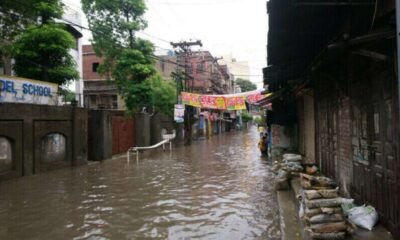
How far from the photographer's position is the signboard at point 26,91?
15.8 metres

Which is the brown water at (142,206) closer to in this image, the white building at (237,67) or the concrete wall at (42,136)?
the concrete wall at (42,136)

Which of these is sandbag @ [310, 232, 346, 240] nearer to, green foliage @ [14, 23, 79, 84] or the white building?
green foliage @ [14, 23, 79, 84]

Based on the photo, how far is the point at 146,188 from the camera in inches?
510

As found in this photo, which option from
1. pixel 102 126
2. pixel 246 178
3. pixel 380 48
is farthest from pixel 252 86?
pixel 380 48

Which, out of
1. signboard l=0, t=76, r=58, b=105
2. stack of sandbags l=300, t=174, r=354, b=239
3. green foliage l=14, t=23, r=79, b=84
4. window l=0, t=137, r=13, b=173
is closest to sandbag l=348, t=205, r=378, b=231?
stack of sandbags l=300, t=174, r=354, b=239

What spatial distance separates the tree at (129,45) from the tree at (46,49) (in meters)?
9.22

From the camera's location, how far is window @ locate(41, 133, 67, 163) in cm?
1817

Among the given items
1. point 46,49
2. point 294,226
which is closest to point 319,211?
point 294,226

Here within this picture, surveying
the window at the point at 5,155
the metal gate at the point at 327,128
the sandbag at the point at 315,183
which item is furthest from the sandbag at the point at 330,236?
the window at the point at 5,155

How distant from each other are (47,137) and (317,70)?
14.5m

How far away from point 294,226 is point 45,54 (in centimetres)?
1694

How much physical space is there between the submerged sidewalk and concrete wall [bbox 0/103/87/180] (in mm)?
11210

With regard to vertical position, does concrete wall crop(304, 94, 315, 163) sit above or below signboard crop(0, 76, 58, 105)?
below

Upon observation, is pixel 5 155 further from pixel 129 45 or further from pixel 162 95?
pixel 162 95
